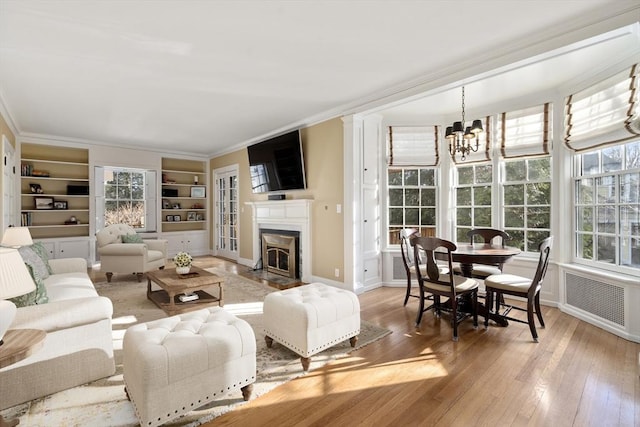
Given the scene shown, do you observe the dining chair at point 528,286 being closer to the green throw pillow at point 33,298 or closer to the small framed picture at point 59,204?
the green throw pillow at point 33,298

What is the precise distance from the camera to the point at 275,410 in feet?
6.16

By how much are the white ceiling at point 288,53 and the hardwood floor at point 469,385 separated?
2.53 meters

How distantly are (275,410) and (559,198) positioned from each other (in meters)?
3.93

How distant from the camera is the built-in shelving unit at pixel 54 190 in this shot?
234 inches

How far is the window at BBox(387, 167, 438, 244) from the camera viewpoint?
4867 mm

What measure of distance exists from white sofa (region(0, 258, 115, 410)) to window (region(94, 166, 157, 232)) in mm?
5281

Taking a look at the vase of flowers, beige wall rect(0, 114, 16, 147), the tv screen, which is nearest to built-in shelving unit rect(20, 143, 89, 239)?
beige wall rect(0, 114, 16, 147)

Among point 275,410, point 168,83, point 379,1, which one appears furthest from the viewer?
point 168,83

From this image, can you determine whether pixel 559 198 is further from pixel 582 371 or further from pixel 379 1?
pixel 379 1

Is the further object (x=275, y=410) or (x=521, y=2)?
(x=521, y=2)

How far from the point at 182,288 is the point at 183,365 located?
182 cm

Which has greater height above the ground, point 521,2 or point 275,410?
point 521,2

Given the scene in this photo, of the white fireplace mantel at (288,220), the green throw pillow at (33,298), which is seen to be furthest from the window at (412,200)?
the green throw pillow at (33,298)

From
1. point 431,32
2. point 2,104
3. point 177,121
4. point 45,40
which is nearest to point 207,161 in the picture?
point 177,121
